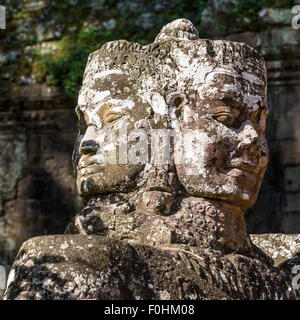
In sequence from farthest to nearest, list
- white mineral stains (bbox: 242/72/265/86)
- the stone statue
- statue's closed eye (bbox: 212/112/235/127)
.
→ white mineral stains (bbox: 242/72/265/86) < statue's closed eye (bbox: 212/112/235/127) < the stone statue

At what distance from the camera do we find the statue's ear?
525cm

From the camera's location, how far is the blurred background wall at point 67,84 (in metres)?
9.18

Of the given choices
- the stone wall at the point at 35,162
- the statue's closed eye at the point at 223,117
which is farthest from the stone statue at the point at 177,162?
the stone wall at the point at 35,162

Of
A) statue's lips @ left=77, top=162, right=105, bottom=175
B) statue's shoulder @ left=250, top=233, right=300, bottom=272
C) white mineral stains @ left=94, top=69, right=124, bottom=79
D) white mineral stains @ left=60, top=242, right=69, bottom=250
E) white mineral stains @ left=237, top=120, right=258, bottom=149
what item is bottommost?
statue's shoulder @ left=250, top=233, right=300, bottom=272

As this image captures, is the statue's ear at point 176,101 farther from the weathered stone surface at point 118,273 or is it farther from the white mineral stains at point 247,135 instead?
the weathered stone surface at point 118,273

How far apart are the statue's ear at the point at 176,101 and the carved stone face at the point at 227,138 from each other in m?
0.04

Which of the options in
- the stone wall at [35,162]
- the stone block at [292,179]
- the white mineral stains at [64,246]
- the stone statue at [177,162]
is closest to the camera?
the white mineral stains at [64,246]

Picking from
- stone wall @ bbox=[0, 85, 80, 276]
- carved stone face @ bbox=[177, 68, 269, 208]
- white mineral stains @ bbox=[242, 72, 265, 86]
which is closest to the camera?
carved stone face @ bbox=[177, 68, 269, 208]

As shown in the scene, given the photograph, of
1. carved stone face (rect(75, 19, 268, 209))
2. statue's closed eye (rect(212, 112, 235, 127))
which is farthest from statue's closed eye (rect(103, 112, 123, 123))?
statue's closed eye (rect(212, 112, 235, 127))

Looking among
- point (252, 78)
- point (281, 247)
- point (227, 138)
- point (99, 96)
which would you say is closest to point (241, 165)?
point (227, 138)

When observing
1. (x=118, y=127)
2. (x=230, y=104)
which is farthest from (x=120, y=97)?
(x=230, y=104)

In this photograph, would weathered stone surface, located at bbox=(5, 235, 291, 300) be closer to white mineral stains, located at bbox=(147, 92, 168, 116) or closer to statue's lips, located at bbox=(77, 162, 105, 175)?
statue's lips, located at bbox=(77, 162, 105, 175)

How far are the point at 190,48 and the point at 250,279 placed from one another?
135cm

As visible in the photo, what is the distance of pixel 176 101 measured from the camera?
5258 mm
